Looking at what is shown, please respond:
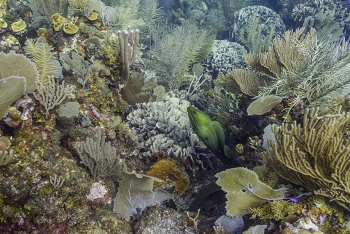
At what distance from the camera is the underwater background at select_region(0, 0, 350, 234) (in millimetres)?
2307

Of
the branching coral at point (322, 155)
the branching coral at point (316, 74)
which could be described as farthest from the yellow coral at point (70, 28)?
the branching coral at point (322, 155)

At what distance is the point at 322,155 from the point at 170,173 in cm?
219

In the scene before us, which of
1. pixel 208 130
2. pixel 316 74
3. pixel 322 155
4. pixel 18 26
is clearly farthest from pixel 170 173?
pixel 18 26

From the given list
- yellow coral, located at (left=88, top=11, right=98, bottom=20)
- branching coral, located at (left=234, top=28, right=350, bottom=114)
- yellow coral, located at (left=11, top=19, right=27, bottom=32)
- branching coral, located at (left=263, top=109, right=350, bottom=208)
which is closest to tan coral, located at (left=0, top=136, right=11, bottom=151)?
branching coral, located at (left=263, top=109, right=350, bottom=208)

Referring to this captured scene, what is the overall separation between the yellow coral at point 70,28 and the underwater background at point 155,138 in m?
0.02

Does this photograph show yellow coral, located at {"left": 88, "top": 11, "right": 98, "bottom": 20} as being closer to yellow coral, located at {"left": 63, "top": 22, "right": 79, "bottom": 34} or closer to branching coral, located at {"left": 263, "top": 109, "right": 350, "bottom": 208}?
yellow coral, located at {"left": 63, "top": 22, "right": 79, "bottom": 34}

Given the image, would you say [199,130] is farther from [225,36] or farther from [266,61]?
[225,36]

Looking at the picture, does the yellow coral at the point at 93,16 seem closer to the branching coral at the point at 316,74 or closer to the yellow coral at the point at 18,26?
the yellow coral at the point at 18,26

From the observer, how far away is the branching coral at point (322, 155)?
207 centimetres

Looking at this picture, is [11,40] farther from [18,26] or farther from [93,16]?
[93,16]

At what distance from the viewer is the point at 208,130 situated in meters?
3.51

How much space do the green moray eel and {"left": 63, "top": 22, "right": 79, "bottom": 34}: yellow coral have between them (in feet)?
8.51

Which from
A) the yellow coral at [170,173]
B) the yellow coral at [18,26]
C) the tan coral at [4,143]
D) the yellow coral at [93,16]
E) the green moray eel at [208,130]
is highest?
the yellow coral at [93,16]

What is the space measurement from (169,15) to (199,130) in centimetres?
1023
